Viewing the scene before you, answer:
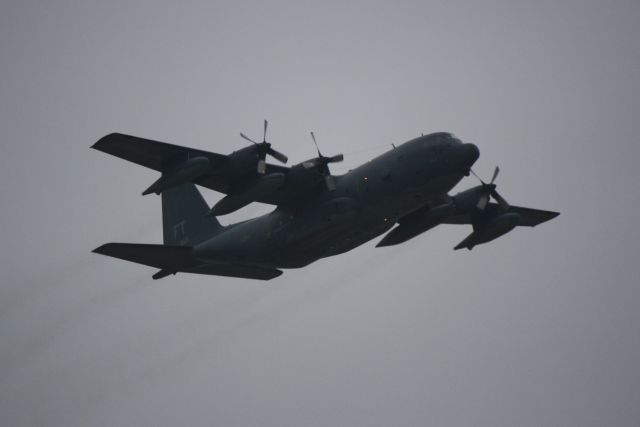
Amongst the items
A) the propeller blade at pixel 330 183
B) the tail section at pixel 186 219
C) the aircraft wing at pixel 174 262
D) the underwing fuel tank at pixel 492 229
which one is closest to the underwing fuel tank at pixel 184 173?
the aircraft wing at pixel 174 262

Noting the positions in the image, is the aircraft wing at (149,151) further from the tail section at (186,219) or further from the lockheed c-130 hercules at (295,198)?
the tail section at (186,219)

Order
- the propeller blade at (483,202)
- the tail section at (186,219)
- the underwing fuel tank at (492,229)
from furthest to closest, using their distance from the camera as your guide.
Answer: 1. the tail section at (186,219)
2. the underwing fuel tank at (492,229)
3. the propeller blade at (483,202)

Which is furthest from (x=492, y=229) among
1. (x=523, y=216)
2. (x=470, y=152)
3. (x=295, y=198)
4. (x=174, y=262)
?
(x=174, y=262)

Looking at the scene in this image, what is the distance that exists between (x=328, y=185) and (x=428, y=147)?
404cm

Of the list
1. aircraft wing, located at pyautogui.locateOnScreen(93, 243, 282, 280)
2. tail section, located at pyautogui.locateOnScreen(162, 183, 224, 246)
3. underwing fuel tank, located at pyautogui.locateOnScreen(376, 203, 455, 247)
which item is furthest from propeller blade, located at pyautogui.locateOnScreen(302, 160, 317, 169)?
tail section, located at pyautogui.locateOnScreen(162, 183, 224, 246)

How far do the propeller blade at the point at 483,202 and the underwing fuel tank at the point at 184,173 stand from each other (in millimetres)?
12547

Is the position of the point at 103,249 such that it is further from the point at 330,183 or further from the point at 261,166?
the point at 330,183

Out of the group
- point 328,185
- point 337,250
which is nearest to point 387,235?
point 337,250

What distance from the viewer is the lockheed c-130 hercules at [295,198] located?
26391mm

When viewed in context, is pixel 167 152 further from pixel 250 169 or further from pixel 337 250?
pixel 337 250

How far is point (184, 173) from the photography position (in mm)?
A: 25547

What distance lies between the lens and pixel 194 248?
2994 cm

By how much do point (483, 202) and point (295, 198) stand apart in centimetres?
882

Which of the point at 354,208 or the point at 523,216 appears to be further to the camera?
the point at 523,216
